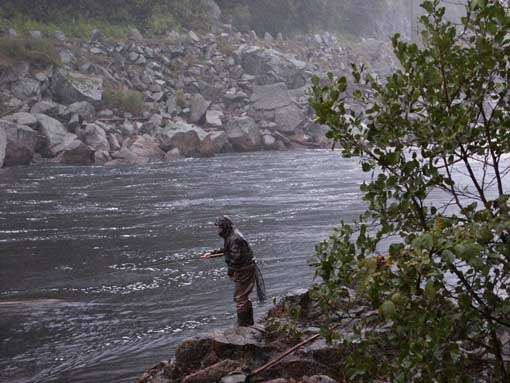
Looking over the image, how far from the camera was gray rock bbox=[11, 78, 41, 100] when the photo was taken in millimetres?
31750

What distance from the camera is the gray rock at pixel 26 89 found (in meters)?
31.8

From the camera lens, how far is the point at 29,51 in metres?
34.8

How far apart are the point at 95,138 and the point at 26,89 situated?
5488mm

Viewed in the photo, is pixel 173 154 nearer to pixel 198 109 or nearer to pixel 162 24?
pixel 198 109

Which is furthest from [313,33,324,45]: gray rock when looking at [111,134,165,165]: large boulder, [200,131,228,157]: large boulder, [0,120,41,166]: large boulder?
[0,120,41,166]: large boulder

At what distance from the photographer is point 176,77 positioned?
41.7 meters

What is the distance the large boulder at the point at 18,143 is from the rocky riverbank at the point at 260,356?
842 inches

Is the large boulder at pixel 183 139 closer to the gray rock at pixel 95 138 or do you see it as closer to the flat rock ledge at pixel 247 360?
the gray rock at pixel 95 138

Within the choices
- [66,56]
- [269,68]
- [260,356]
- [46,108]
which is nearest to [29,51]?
[66,56]

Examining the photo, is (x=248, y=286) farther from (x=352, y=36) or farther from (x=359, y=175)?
(x=352, y=36)

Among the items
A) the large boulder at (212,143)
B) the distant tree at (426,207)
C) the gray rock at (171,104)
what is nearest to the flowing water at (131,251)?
the large boulder at (212,143)

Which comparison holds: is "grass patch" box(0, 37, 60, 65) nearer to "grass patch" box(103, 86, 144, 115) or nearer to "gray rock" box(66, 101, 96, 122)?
"grass patch" box(103, 86, 144, 115)

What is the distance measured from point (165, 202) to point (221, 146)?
13.3 m

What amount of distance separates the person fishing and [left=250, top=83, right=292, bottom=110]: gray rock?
31317mm
